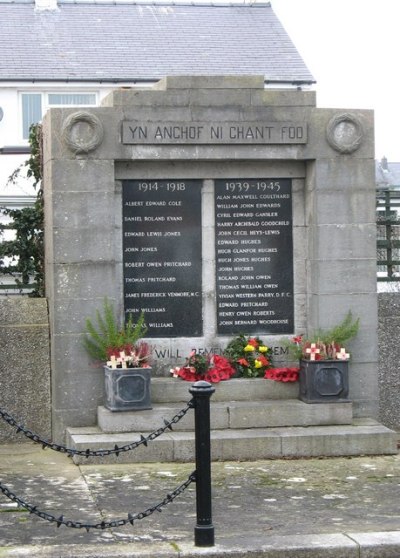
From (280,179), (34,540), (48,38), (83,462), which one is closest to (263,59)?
(48,38)

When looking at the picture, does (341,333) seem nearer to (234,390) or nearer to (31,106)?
(234,390)

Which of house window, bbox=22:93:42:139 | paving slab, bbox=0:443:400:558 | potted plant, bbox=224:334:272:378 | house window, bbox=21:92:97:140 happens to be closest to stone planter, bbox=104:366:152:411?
paving slab, bbox=0:443:400:558

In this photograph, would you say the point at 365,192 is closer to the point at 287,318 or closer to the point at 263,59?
the point at 287,318

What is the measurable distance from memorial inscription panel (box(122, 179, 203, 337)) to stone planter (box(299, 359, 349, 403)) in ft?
4.39

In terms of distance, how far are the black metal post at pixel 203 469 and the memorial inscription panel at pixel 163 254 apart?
161 inches

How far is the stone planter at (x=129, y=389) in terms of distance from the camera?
11.0 metres

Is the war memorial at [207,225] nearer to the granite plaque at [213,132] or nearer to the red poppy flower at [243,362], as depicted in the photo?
the granite plaque at [213,132]

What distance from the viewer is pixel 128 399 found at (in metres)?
11.0

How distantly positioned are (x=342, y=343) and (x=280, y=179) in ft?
6.13

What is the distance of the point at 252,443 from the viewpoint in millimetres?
10836

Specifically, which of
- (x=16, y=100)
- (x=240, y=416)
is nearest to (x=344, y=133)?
(x=240, y=416)

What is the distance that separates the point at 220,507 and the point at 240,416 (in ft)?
7.54

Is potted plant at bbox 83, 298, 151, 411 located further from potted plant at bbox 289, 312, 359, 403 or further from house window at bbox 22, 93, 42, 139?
house window at bbox 22, 93, 42, 139

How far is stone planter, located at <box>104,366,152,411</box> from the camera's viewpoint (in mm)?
10977
